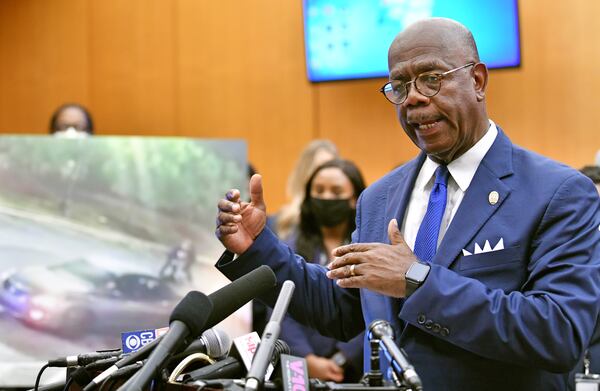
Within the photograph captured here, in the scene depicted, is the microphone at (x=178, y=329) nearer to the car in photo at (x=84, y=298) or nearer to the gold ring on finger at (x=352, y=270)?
the gold ring on finger at (x=352, y=270)

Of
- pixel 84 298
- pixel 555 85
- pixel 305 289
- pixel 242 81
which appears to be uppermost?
pixel 242 81

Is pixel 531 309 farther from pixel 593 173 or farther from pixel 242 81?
pixel 242 81

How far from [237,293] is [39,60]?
5.86 metres

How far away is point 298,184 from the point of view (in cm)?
516

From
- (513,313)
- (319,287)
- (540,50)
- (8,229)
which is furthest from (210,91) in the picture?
(513,313)

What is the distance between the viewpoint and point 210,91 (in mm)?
6758

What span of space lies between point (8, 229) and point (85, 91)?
10.2ft

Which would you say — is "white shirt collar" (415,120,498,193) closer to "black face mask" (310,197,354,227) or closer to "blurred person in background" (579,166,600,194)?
"blurred person in background" (579,166,600,194)

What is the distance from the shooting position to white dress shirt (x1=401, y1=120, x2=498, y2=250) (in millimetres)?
2250

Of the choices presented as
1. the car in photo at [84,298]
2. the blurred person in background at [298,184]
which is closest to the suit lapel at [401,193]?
the car in photo at [84,298]

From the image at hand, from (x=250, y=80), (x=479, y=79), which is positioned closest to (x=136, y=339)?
(x=479, y=79)

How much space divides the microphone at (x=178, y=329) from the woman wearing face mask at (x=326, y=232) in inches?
107

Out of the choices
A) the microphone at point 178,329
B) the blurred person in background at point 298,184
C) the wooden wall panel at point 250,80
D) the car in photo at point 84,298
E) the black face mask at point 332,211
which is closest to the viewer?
the microphone at point 178,329

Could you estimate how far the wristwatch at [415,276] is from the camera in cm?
197
